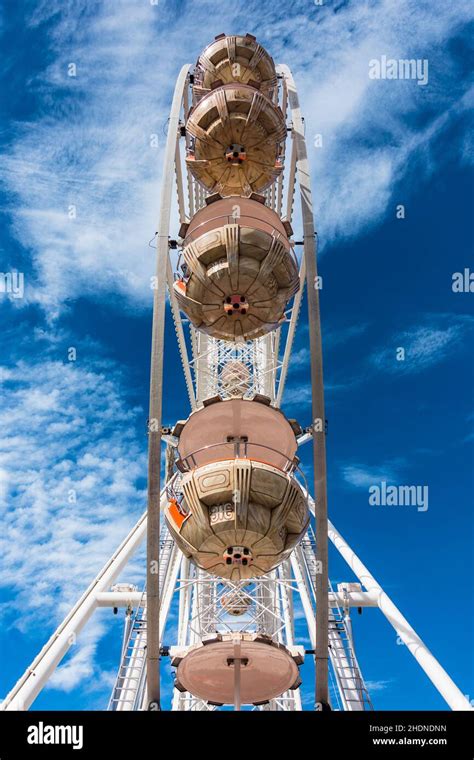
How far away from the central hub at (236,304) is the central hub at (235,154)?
14.0 feet

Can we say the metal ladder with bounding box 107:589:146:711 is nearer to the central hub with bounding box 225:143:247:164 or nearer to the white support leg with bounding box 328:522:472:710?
the white support leg with bounding box 328:522:472:710

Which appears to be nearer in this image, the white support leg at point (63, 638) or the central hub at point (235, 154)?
the white support leg at point (63, 638)

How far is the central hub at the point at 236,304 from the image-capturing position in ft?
39.3

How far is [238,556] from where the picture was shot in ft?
32.5

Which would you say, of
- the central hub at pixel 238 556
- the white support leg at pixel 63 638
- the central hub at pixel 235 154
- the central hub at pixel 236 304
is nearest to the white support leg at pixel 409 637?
the central hub at pixel 238 556

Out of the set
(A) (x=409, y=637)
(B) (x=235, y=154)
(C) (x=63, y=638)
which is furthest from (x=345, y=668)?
(B) (x=235, y=154)

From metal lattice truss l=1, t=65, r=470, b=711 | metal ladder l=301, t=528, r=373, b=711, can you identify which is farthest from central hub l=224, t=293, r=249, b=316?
metal ladder l=301, t=528, r=373, b=711

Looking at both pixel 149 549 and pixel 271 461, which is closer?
pixel 149 549

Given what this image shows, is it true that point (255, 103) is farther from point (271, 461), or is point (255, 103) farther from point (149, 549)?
point (149, 549)

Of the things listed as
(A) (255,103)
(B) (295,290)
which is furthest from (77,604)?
(A) (255,103)

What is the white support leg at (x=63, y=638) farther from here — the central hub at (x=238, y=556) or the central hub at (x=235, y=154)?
the central hub at (x=235, y=154)

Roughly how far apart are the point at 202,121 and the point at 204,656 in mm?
11256

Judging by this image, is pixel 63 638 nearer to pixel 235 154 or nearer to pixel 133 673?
pixel 133 673
